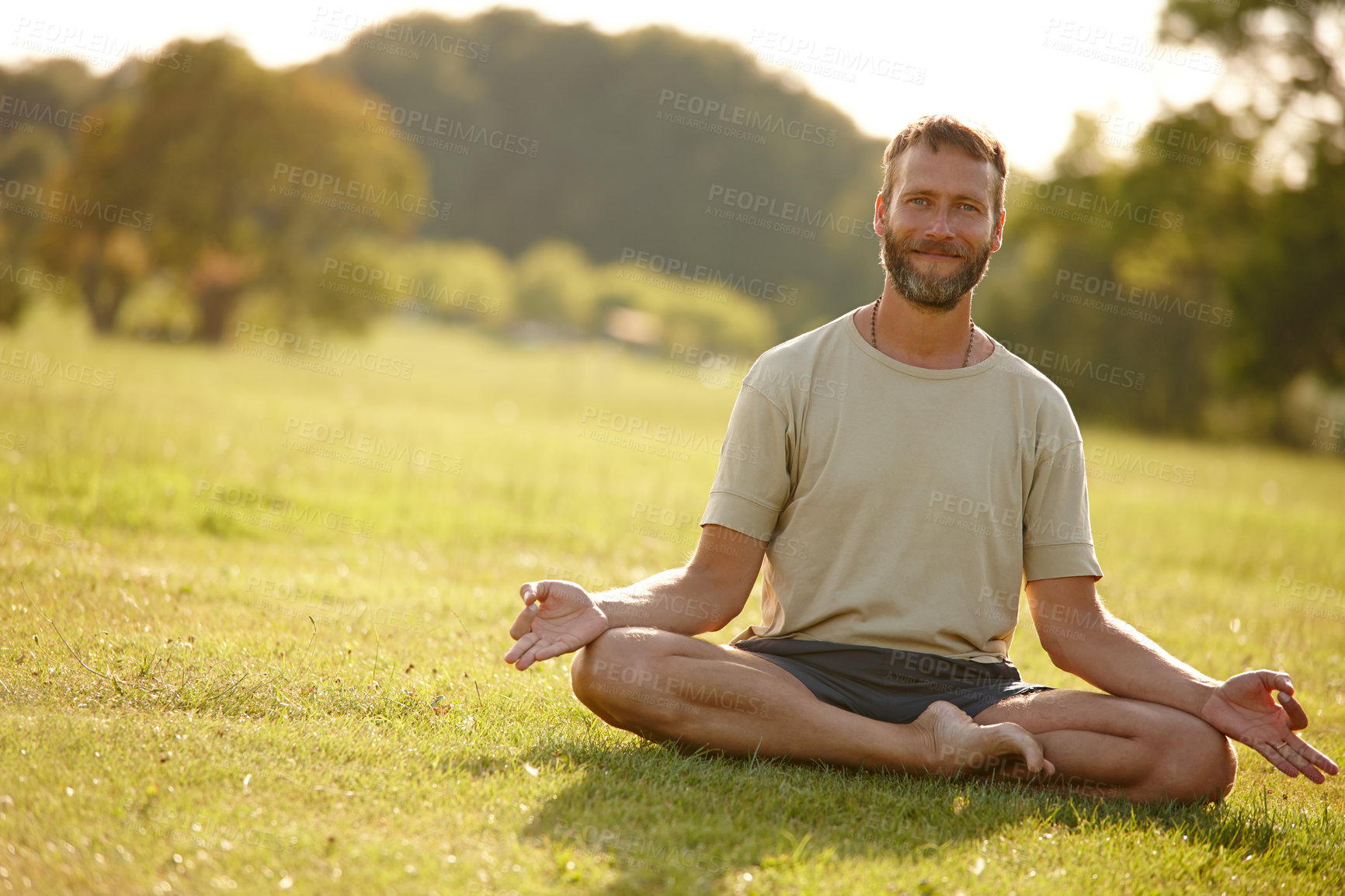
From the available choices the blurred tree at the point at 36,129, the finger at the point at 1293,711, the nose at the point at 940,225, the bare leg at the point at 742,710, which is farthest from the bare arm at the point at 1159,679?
the blurred tree at the point at 36,129

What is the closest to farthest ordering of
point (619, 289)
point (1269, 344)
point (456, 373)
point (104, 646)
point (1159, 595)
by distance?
1. point (104, 646)
2. point (1159, 595)
3. point (1269, 344)
4. point (456, 373)
5. point (619, 289)

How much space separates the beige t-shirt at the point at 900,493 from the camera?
4160 millimetres

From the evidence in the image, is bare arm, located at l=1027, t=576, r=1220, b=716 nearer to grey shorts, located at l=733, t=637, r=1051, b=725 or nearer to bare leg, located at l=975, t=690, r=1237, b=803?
bare leg, located at l=975, t=690, r=1237, b=803

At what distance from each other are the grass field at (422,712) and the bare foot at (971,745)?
93 millimetres

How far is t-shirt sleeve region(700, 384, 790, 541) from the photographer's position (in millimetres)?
4211

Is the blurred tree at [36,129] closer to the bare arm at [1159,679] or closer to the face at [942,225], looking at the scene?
the face at [942,225]

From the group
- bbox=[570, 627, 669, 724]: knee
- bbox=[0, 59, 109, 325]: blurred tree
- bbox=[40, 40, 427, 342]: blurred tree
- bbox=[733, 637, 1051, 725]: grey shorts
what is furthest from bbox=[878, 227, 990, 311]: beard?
bbox=[40, 40, 427, 342]: blurred tree

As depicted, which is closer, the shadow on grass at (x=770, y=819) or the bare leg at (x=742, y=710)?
the shadow on grass at (x=770, y=819)

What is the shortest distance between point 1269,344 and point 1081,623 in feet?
94.6

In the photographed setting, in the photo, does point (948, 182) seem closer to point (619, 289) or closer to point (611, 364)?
point (611, 364)

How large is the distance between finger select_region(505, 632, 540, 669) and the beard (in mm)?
1954

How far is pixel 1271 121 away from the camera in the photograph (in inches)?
1226

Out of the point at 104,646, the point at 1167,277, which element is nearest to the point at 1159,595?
the point at 104,646

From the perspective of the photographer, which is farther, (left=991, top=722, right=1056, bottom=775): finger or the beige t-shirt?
the beige t-shirt
